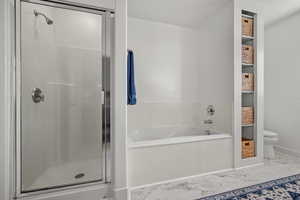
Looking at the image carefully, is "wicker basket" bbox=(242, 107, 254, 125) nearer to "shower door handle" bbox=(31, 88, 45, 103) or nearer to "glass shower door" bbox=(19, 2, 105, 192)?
"glass shower door" bbox=(19, 2, 105, 192)

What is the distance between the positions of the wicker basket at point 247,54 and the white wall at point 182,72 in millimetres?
237

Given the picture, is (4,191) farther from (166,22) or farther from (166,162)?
(166,22)

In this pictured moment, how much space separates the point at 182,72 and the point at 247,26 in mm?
1206

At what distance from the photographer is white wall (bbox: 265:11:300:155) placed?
3016mm

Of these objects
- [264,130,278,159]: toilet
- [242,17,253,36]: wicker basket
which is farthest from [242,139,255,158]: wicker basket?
[242,17,253,36]: wicker basket

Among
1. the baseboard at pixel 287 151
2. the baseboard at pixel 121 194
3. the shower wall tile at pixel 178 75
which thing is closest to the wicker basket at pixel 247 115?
the shower wall tile at pixel 178 75

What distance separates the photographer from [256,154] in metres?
2.56

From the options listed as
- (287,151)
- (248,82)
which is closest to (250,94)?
(248,82)

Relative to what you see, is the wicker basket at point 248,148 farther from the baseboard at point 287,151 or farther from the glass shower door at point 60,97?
the glass shower door at point 60,97

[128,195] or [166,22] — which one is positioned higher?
[166,22]

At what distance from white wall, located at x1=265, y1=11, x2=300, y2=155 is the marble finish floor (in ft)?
2.58

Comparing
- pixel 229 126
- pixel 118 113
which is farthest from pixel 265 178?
pixel 118 113

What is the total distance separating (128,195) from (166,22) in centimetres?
268

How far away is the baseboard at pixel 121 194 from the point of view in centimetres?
166
